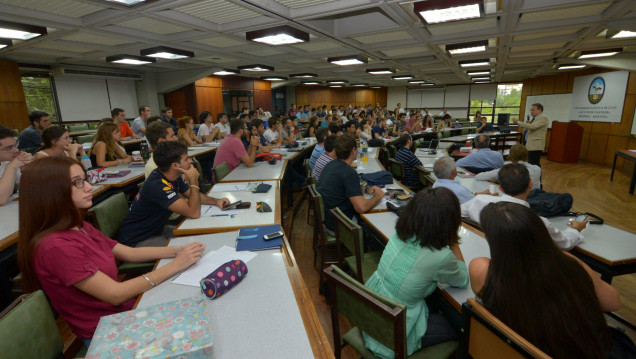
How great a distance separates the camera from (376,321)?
1262 mm

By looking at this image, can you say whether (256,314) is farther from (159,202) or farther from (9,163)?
(9,163)

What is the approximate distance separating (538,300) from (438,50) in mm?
6072

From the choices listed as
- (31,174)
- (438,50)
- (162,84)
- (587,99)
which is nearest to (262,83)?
(162,84)

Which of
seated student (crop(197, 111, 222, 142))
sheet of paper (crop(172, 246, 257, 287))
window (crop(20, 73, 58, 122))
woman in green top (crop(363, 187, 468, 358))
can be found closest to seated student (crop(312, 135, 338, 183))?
sheet of paper (crop(172, 246, 257, 287))

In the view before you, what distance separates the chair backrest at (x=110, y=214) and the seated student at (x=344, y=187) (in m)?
1.72

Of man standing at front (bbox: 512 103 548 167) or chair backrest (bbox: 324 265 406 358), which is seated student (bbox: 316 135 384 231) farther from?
man standing at front (bbox: 512 103 548 167)

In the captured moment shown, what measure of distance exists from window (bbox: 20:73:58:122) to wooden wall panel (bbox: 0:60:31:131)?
695 mm

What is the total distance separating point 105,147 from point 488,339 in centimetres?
488

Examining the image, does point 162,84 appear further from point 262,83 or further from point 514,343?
point 514,343

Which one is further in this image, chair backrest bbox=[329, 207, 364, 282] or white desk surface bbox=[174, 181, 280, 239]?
white desk surface bbox=[174, 181, 280, 239]

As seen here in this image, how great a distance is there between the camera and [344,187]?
2.75 meters

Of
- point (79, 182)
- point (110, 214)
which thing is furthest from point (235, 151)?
point (79, 182)

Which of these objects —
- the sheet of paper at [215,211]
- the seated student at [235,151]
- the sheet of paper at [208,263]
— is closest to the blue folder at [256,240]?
the sheet of paper at [208,263]

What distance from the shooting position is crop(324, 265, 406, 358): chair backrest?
1171 millimetres
